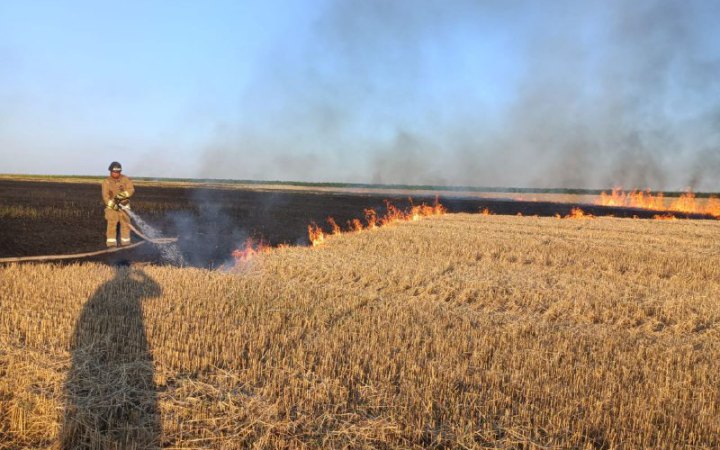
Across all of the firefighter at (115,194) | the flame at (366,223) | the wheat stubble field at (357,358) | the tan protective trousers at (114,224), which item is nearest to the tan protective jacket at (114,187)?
the firefighter at (115,194)

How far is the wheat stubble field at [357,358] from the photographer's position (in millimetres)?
4535

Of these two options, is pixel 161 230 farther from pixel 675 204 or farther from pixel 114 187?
pixel 675 204

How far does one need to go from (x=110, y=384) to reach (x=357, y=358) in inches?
110

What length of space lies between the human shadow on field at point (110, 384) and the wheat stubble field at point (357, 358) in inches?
0.9

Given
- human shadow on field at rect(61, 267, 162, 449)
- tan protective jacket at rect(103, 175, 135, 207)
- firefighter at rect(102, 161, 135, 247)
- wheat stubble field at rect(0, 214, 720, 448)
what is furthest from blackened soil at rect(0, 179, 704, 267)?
human shadow on field at rect(61, 267, 162, 449)

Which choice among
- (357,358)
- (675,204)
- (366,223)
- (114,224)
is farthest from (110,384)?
(675,204)

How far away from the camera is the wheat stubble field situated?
4535mm

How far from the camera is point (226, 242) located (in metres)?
20.1

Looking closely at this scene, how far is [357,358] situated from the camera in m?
6.33

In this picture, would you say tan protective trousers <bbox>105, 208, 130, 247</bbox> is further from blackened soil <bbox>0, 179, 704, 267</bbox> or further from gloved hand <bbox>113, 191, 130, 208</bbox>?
blackened soil <bbox>0, 179, 704, 267</bbox>

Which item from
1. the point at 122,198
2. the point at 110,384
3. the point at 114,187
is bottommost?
the point at 110,384

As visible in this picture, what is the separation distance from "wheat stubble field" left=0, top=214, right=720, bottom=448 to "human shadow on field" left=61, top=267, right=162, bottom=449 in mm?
23

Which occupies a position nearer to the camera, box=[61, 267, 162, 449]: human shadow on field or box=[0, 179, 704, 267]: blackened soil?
Answer: box=[61, 267, 162, 449]: human shadow on field

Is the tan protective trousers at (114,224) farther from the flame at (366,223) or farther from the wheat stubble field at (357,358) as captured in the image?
the flame at (366,223)
